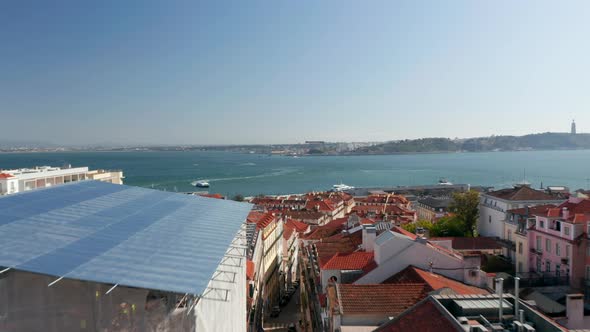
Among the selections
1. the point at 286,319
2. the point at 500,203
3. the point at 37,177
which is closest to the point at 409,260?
the point at 286,319

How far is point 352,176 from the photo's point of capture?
541 ft

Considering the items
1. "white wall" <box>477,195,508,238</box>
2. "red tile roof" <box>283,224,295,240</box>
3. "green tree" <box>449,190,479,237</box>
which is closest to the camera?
"white wall" <box>477,195,508,238</box>

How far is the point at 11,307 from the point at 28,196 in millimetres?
6876

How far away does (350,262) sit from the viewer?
17250 millimetres

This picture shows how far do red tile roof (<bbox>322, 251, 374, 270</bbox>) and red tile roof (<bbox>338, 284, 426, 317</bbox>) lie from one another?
10.5 feet

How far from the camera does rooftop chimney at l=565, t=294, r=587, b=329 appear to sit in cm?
1263

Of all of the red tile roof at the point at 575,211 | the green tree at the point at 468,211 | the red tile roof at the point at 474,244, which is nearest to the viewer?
the red tile roof at the point at 575,211

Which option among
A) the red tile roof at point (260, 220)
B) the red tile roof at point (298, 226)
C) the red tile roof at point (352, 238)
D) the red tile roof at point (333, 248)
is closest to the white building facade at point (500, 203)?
the red tile roof at point (352, 238)

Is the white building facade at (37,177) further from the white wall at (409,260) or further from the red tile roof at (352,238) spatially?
the white wall at (409,260)

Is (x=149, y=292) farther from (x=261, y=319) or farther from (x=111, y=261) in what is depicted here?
(x=261, y=319)

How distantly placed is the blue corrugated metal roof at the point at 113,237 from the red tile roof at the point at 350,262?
12.6ft

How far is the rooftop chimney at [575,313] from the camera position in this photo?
12.6m

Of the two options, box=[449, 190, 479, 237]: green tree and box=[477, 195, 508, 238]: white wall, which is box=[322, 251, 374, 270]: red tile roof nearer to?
box=[477, 195, 508, 238]: white wall

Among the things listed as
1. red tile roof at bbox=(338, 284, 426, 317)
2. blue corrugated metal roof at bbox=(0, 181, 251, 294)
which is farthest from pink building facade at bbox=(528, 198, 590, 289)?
blue corrugated metal roof at bbox=(0, 181, 251, 294)
